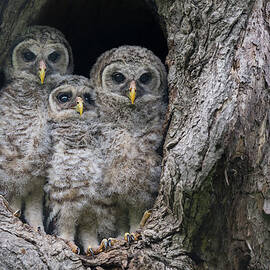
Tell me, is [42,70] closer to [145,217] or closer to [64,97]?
[64,97]

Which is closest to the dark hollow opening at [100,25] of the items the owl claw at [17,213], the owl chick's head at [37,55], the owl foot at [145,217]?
the owl chick's head at [37,55]

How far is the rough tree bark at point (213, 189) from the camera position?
2.42 m

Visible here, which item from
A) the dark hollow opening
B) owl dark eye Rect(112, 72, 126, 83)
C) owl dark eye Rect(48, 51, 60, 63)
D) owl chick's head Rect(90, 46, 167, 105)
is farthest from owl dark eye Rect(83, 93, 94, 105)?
the dark hollow opening

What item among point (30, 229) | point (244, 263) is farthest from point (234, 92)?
point (30, 229)

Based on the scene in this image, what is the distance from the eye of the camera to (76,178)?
10.2 feet

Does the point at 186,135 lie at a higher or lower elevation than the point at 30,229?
higher

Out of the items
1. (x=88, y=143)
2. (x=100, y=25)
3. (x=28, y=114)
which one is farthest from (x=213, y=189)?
(x=100, y=25)

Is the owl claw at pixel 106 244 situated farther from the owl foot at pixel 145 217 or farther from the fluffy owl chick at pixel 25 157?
the fluffy owl chick at pixel 25 157

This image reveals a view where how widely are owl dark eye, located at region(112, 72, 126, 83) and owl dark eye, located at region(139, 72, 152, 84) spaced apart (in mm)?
139

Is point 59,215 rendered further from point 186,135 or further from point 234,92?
point 234,92

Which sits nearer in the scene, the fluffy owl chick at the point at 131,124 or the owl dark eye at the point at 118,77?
the fluffy owl chick at the point at 131,124

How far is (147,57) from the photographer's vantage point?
360 cm

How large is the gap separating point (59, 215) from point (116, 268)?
80 cm

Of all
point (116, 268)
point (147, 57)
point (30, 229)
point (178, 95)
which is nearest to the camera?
point (116, 268)
